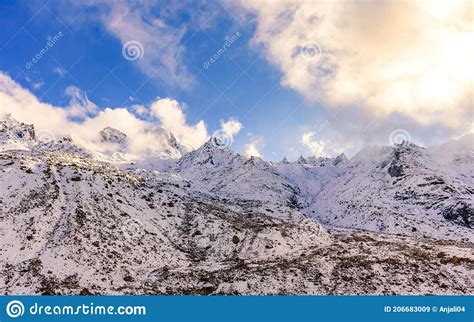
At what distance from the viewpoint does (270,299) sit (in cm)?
2216

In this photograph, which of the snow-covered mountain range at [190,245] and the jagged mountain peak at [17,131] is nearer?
the snow-covered mountain range at [190,245]

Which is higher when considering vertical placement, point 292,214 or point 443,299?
point 292,214

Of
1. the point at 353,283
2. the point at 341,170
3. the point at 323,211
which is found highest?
the point at 341,170

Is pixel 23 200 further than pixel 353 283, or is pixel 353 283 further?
pixel 23 200

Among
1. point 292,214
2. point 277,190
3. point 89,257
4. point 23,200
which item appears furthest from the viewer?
point 277,190

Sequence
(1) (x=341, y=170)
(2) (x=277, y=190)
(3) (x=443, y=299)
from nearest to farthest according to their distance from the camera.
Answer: (3) (x=443, y=299) < (2) (x=277, y=190) < (1) (x=341, y=170)

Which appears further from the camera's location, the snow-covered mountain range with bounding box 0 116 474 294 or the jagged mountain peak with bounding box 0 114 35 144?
the jagged mountain peak with bounding box 0 114 35 144

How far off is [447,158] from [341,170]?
50703 mm

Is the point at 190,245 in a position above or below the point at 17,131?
below

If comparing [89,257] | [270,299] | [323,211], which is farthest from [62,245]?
[323,211]

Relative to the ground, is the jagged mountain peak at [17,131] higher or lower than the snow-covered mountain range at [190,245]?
higher

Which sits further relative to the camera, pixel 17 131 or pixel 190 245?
pixel 17 131

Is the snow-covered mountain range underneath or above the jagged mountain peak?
underneath

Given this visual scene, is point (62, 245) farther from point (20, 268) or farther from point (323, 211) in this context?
point (323, 211)
